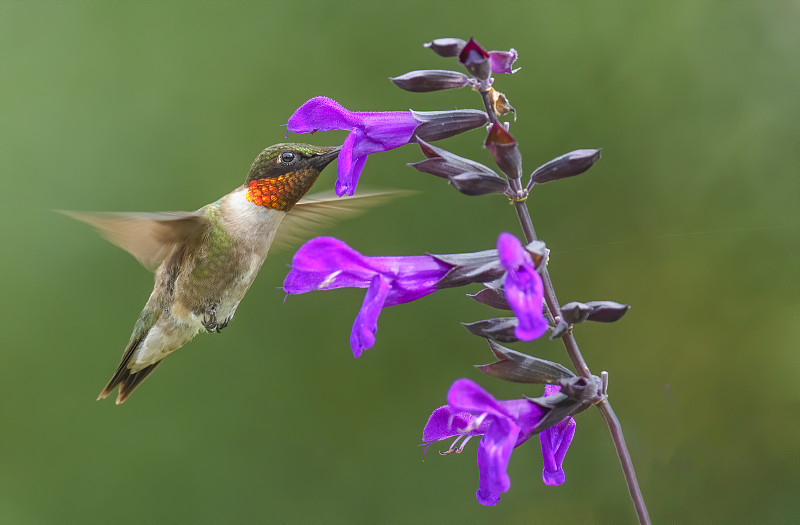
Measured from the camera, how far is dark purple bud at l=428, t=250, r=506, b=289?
3.86 feet

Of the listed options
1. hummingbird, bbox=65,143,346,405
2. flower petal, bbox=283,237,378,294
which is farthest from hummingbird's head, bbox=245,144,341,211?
flower petal, bbox=283,237,378,294

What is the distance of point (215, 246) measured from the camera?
2.09 metres

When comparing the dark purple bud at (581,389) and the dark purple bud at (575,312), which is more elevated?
the dark purple bud at (575,312)

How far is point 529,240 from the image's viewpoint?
47.4 inches

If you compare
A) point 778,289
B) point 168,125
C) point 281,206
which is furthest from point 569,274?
point 168,125

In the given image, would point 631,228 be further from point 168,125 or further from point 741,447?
point 168,125

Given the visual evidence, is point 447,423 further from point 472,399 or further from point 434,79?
point 434,79

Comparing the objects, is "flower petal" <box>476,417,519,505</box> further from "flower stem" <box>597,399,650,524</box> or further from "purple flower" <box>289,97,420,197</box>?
"purple flower" <box>289,97,420,197</box>

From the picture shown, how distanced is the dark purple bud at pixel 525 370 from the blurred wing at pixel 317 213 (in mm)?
929

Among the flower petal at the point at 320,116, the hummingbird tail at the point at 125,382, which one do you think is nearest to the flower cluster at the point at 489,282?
the flower petal at the point at 320,116

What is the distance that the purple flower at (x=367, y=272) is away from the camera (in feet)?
3.82

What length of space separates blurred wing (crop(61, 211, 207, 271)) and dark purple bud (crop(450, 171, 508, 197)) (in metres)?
0.94

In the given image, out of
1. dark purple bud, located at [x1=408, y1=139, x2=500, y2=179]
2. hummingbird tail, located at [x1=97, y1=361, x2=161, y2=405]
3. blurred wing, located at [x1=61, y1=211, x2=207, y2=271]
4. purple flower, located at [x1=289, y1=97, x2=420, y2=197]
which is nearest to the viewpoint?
dark purple bud, located at [x1=408, y1=139, x2=500, y2=179]

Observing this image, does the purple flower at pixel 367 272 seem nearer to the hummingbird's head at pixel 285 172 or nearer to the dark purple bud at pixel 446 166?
the dark purple bud at pixel 446 166
